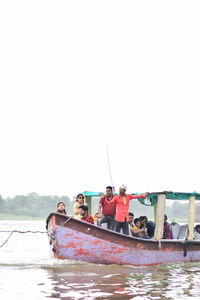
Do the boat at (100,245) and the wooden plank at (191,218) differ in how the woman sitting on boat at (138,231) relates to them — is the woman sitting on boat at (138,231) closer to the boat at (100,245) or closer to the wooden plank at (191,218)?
the boat at (100,245)

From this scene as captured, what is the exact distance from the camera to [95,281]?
13258 mm

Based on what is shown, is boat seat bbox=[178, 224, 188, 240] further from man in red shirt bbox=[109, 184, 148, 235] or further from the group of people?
man in red shirt bbox=[109, 184, 148, 235]

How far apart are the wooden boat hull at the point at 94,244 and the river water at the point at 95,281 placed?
0.73ft

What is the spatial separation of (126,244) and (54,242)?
6.58ft

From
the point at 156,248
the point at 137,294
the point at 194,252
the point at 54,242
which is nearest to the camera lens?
the point at 137,294

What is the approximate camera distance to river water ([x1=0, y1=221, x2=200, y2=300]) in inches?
450

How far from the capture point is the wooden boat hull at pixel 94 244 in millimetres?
15164

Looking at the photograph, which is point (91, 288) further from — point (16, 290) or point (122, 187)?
point (122, 187)

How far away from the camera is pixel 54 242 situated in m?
A: 15.4

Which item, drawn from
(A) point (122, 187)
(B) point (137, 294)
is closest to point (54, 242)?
(A) point (122, 187)

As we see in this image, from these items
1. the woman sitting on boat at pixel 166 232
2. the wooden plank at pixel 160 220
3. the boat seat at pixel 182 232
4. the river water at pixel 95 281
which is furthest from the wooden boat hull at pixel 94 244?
the boat seat at pixel 182 232

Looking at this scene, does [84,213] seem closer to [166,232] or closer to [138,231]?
[138,231]

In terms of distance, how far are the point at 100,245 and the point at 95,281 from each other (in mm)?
2226

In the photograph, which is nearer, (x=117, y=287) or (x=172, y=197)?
(x=117, y=287)
